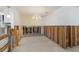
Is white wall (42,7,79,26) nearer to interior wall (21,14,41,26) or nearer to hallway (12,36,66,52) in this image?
interior wall (21,14,41,26)

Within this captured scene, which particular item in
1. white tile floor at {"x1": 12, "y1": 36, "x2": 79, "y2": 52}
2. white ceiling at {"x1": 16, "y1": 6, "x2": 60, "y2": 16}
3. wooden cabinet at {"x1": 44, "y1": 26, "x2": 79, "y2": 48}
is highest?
white ceiling at {"x1": 16, "y1": 6, "x2": 60, "y2": 16}

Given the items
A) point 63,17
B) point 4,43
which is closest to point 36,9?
point 63,17

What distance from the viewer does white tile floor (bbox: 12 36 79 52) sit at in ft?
4.81

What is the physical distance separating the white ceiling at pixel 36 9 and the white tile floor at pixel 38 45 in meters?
0.38

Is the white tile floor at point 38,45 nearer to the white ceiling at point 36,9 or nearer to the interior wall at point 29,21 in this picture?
the interior wall at point 29,21

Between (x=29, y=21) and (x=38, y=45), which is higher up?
(x=29, y=21)

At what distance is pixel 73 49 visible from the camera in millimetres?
1462

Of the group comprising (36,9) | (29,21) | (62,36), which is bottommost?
(62,36)

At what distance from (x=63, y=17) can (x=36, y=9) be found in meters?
0.43

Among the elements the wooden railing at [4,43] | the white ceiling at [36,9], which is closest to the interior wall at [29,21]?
the white ceiling at [36,9]

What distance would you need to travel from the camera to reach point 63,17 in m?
1.57

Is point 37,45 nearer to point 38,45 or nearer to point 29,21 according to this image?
point 38,45

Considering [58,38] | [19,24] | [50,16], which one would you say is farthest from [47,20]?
[19,24]

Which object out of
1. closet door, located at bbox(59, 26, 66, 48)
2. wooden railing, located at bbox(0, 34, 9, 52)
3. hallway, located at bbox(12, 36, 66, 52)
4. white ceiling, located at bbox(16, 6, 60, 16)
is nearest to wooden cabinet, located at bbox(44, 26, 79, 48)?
closet door, located at bbox(59, 26, 66, 48)
